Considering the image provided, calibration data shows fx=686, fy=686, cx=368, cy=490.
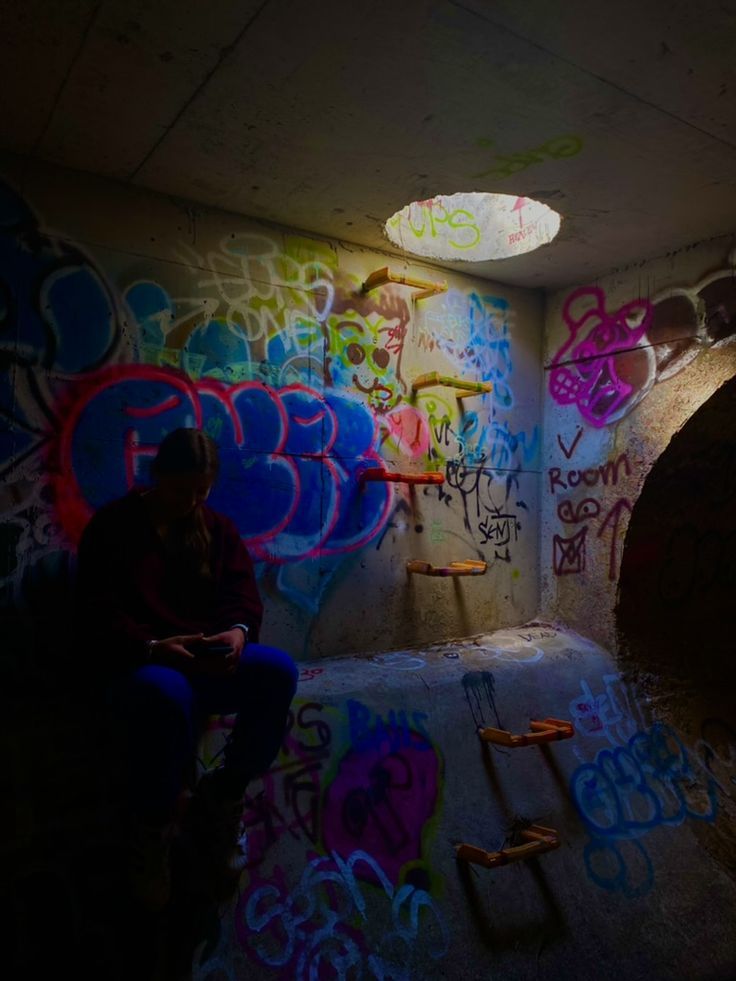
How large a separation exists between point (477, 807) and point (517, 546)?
1.92m

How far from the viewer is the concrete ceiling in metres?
2.18

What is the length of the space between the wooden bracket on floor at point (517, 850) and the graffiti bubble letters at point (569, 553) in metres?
1.85

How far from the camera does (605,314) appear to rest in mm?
4480

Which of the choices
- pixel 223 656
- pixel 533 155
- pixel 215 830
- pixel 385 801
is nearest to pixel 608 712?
pixel 385 801

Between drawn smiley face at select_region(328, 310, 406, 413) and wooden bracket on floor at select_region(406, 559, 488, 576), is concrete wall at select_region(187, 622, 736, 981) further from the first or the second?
drawn smiley face at select_region(328, 310, 406, 413)

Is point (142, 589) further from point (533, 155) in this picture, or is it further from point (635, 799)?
point (635, 799)

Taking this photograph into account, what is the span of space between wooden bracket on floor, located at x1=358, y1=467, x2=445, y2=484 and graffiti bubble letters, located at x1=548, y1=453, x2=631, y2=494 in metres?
1.02

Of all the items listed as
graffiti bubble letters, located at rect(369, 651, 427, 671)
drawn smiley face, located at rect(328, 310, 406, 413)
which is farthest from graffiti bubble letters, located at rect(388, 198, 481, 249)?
graffiti bubble letters, located at rect(369, 651, 427, 671)

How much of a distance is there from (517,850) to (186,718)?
1.67 meters

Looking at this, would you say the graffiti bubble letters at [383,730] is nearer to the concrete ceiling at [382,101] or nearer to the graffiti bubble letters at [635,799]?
the graffiti bubble letters at [635,799]

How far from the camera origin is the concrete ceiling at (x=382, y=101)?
2.18 meters

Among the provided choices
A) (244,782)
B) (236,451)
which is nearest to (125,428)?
(236,451)

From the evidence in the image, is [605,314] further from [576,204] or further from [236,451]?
[236,451]

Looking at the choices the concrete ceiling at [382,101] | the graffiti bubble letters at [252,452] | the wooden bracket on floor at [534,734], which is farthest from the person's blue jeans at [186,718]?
the concrete ceiling at [382,101]
